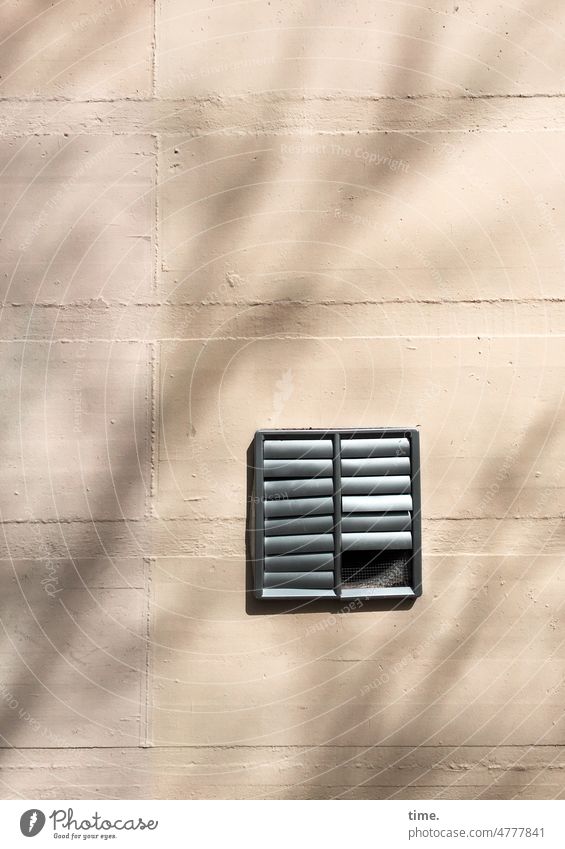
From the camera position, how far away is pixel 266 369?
4.21m

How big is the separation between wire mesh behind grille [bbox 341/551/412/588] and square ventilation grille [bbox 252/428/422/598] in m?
0.05

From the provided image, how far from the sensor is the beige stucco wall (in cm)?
418

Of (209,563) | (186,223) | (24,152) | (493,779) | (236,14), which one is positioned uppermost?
(236,14)

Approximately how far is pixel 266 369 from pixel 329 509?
1112 mm

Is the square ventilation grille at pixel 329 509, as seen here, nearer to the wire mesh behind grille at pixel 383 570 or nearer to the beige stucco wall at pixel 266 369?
the wire mesh behind grille at pixel 383 570

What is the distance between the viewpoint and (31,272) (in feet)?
14.0

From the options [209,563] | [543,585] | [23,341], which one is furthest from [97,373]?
[543,585]

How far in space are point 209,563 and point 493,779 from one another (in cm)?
261

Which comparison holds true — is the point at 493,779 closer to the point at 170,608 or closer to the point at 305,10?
the point at 170,608
